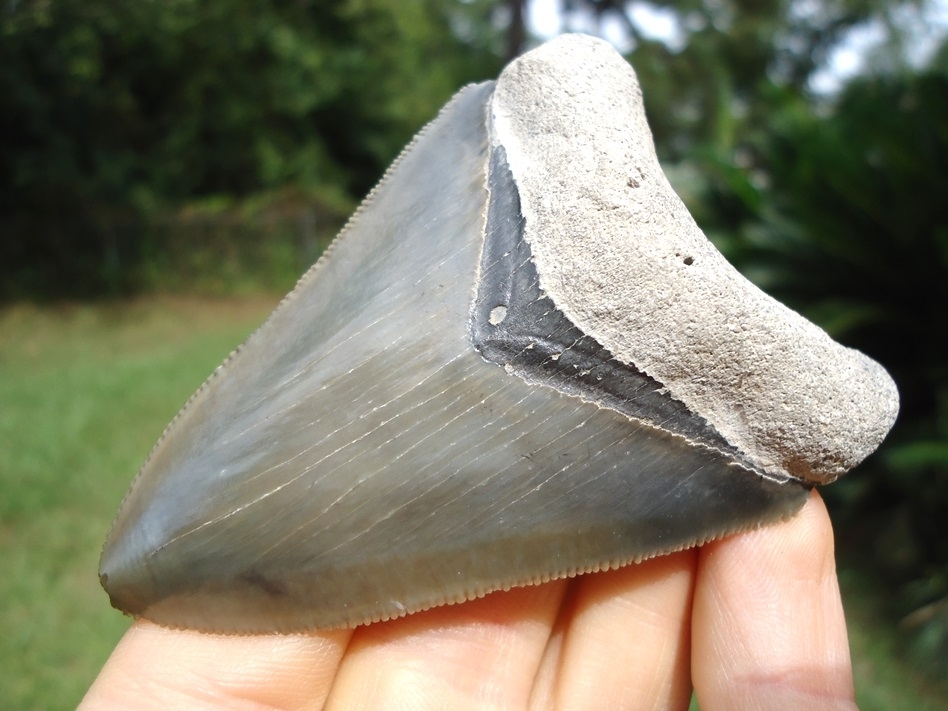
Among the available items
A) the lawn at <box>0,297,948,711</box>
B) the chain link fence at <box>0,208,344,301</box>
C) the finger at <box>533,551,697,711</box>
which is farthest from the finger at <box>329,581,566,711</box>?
the chain link fence at <box>0,208,344,301</box>

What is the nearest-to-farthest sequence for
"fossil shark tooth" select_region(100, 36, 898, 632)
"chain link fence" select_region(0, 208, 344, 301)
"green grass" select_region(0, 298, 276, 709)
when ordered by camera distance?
"fossil shark tooth" select_region(100, 36, 898, 632) → "green grass" select_region(0, 298, 276, 709) → "chain link fence" select_region(0, 208, 344, 301)

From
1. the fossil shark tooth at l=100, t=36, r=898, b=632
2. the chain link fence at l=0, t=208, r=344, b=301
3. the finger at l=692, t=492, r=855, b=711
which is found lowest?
the chain link fence at l=0, t=208, r=344, b=301

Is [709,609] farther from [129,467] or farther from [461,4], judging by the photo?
[461,4]

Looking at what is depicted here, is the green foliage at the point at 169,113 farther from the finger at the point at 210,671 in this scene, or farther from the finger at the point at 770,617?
the finger at the point at 770,617

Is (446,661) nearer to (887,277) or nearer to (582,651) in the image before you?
(582,651)

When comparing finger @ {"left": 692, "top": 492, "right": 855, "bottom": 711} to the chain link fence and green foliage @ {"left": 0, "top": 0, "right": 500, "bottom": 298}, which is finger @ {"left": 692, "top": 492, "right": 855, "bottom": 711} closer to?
green foliage @ {"left": 0, "top": 0, "right": 500, "bottom": 298}

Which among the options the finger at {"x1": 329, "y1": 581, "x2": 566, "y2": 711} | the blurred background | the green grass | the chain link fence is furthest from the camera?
the chain link fence

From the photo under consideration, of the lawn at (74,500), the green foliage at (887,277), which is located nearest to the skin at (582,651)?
the lawn at (74,500)
